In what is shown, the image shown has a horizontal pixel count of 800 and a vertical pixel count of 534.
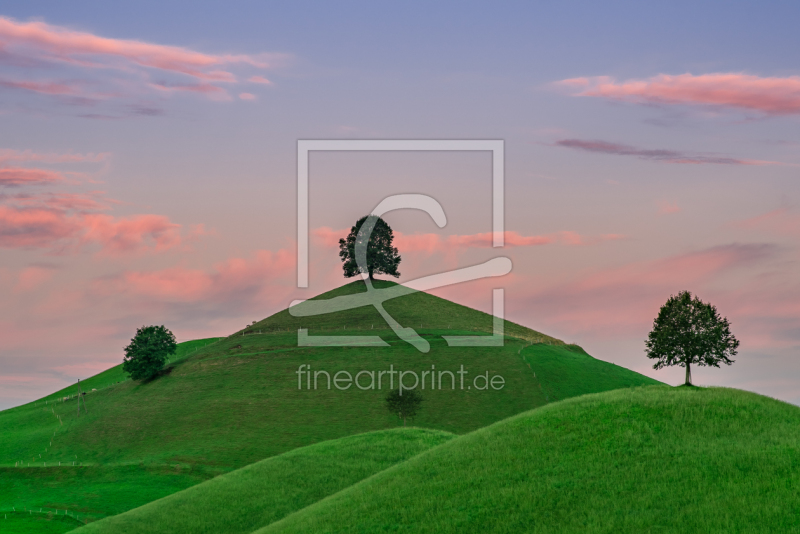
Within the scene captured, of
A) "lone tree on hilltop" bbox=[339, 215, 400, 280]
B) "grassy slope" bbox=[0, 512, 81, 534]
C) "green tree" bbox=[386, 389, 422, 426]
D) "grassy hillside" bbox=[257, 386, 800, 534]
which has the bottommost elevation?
"grassy slope" bbox=[0, 512, 81, 534]

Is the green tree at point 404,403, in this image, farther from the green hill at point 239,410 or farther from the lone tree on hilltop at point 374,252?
the lone tree on hilltop at point 374,252

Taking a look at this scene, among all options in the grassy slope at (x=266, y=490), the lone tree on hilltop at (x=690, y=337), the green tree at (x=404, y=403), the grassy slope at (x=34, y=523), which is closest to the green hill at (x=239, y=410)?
the green tree at (x=404, y=403)

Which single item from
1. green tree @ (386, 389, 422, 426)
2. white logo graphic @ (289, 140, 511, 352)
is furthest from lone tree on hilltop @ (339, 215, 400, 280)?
green tree @ (386, 389, 422, 426)

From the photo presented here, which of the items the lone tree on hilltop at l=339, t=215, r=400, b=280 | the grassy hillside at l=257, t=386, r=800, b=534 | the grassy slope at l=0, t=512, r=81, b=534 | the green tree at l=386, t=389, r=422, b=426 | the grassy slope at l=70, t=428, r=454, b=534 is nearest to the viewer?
the grassy hillside at l=257, t=386, r=800, b=534

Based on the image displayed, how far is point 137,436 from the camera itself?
103 metres

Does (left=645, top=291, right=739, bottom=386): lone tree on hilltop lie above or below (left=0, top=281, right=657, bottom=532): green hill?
above

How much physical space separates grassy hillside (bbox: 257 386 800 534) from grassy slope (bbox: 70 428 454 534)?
848 cm

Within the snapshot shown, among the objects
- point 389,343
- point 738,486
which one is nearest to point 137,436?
point 389,343

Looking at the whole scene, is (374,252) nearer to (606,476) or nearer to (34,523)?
(34,523)

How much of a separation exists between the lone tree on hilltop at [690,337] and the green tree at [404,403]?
3670 cm

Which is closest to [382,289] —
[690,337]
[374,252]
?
[374,252]

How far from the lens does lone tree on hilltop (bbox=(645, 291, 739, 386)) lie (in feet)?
252

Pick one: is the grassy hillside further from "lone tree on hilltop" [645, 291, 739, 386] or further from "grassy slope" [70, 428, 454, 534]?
"lone tree on hilltop" [645, 291, 739, 386]

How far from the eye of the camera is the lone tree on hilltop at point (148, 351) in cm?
12812
